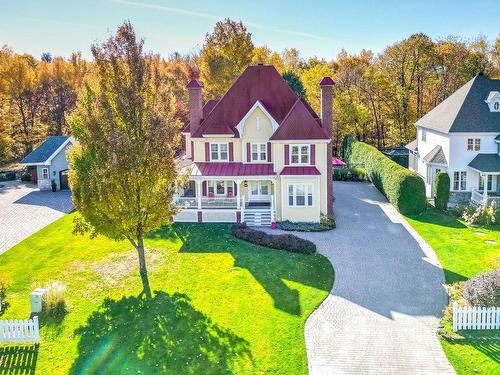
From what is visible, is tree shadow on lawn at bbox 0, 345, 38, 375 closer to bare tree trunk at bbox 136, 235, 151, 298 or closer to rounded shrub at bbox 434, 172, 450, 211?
bare tree trunk at bbox 136, 235, 151, 298

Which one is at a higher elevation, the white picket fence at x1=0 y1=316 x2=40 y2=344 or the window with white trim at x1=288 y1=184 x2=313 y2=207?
the window with white trim at x1=288 y1=184 x2=313 y2=207

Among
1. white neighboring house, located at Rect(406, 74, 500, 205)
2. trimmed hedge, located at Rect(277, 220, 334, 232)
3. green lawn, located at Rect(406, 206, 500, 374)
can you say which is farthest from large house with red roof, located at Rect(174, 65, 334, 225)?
white neighboring house, located at Rect(406, 74, 500, 205)

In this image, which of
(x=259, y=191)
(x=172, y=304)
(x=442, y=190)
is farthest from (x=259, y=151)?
(x=172, y=304)

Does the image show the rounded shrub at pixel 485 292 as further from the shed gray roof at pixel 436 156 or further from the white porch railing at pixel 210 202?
the shed gray roof at pixel 436 156

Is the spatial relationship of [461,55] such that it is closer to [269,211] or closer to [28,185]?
[269,211]

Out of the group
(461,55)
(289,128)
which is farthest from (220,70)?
(461,55)

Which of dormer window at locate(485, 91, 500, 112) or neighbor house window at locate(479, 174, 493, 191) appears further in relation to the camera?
dormer window at locate(485, 91, 500, 112)
